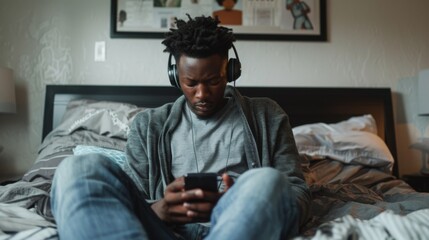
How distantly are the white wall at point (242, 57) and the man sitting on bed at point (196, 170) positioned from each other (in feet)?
3.47

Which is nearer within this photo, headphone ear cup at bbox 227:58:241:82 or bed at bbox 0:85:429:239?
bed at bbox 0:85:429:239

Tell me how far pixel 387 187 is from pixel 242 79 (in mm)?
1009

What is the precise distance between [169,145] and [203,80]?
0.24m

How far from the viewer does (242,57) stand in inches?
91.7

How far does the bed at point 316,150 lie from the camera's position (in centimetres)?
93

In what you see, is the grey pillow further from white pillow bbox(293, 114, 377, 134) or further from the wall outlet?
white pillow bbox(293, 114, 377, 134)

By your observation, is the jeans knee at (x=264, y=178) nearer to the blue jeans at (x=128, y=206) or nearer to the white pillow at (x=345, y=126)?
the blue jeans at (x=128, y=206)

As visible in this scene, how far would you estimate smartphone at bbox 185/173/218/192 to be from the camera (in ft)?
2.98

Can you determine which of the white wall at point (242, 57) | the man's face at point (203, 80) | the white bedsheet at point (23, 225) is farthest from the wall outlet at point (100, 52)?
the white bedsheet at point (23, 225)

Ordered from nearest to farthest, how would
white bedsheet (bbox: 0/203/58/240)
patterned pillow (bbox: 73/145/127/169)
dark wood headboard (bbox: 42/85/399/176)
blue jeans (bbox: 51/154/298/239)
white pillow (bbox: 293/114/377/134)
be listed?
1. blue jeans (bbox: 51/154/298/239)
2. white bedsheet (bbox: 0/203/58/240)
3. patterned pillow (bbox: 73/145/127/169)
4. white pillow (bbox: 293/114/377/134)
5. dark wood headboard (bbox: 42/85/399/176)

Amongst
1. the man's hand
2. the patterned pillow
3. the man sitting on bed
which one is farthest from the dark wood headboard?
the man's hand

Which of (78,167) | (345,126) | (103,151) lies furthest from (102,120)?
(345,126)

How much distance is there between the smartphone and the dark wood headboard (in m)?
1.32

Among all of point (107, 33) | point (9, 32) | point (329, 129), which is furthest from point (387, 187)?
point (9, 32)
